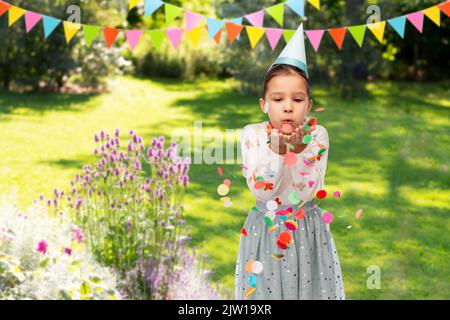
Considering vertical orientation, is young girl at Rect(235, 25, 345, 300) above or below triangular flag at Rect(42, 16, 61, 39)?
below

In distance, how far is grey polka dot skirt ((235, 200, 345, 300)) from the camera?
314 centimetres

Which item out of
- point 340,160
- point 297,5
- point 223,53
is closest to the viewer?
point 297,5

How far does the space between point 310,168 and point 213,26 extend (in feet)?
7.03

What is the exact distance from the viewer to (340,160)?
1079 cm

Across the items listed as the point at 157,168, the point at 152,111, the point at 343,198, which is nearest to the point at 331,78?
the point at 152,111

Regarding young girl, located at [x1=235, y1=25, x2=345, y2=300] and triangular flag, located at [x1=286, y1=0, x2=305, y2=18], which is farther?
triangular flag, located at [x1=286, y1=0, x2=305, y2=18]

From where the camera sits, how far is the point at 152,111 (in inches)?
574

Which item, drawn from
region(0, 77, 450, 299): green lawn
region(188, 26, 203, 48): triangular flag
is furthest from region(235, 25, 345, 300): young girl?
region(0, 77, 450, 299): green lawn

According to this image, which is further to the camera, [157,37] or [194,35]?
[194,35]

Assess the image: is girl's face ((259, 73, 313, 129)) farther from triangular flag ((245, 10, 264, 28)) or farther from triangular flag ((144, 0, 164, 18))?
triangular flag ((245, 10, 264, 28))

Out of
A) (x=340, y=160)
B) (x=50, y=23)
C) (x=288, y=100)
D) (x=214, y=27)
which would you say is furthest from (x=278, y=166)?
(x=340, y=160)

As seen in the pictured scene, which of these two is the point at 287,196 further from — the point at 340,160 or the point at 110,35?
the point at 340,160

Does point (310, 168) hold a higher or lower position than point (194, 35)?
lower

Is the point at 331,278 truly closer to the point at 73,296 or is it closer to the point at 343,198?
the point at 73,296
